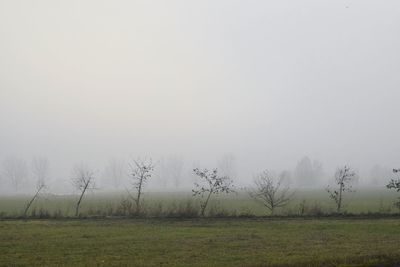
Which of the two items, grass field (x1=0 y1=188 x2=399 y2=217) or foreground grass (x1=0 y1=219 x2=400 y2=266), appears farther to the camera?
grass field (x1=0 y1=188 x2=399 y2=217)

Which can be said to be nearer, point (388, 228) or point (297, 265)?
point (297, 265)

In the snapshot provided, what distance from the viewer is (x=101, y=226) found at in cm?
2762

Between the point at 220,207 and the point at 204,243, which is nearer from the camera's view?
the point at 204,243

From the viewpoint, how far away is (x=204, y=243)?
20.1 meters

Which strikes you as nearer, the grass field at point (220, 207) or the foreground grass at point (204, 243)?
the foreground grass at point (204, 243)

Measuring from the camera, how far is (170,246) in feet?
63.4

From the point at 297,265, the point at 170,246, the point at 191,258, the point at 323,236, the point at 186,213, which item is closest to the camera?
the point at 297,265

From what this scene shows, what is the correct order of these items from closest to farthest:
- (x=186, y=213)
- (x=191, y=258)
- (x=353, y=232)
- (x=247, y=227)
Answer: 1. (x=191, y=258)
2. (x=353, y=232)
3. (x=247, y=227)
4. (x=186, y=213)

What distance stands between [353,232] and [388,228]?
2.86 metres

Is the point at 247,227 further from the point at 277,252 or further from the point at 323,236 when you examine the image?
the point at 277,252

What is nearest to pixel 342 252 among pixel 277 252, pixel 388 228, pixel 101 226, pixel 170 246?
pixel 277 252

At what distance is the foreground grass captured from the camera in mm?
15547

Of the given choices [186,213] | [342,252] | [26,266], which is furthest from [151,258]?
[186,213]

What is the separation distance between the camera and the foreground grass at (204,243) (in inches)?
612
